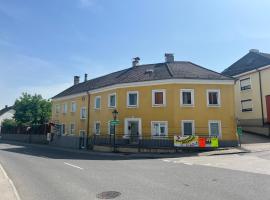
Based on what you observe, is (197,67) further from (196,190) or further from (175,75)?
Answer: (196,190)

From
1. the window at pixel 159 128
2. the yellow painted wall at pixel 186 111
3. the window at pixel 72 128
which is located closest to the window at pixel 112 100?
the yellow painted wall at pixel 186 111

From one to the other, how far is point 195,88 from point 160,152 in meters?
7.42

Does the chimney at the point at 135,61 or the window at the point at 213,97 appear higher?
the chimney at the point at 135,61

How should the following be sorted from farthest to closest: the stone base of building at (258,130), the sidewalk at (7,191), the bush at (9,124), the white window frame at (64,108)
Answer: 1. the bush at (9,124)
2. the white window frame at (64,108)
3. the stone base of building at (258,130)
4. the sidewalk at (7,191)

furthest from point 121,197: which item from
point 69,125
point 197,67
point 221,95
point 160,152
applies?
point 69,125

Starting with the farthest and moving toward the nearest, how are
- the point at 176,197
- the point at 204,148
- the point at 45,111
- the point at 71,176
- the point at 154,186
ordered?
the point at 45,111 < the point at 204,148 < the point at 71,176 < the point at 154,186 < the point at 176,197

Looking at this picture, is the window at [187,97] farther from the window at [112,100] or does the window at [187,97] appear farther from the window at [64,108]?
the window at [64,108]

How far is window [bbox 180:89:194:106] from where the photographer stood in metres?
26.2

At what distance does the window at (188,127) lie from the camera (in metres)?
25.6

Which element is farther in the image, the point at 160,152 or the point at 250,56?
the point at 250,56

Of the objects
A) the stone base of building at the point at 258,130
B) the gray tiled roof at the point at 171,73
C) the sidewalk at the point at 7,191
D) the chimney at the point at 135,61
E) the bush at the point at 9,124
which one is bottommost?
the sidewalk at the point at 7,191

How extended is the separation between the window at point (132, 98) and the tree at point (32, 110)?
34.0 meters

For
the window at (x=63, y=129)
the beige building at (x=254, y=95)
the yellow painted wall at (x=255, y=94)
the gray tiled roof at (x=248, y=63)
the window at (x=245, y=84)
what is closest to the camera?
the beige building at (x=254, y=95)

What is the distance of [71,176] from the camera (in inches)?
476
